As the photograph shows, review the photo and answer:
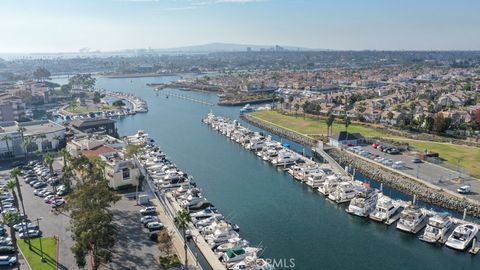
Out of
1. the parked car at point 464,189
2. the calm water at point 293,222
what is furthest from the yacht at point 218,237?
the parked car at point 464,189

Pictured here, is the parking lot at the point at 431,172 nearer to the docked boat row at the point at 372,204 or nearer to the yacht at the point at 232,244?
the docked boat row at the point at 372,204

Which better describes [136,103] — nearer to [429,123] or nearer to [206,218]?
[429,123]

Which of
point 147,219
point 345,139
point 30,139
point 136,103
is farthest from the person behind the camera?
point 136,103

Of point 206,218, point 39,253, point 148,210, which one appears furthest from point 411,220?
point 39,253

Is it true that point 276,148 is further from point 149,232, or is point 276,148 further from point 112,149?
point 149,232

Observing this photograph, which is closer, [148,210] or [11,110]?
[148,210]

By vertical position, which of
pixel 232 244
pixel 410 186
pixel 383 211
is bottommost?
pixel 232 244

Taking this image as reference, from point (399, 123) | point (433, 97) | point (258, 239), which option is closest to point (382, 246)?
Answer: point (258, 239)
